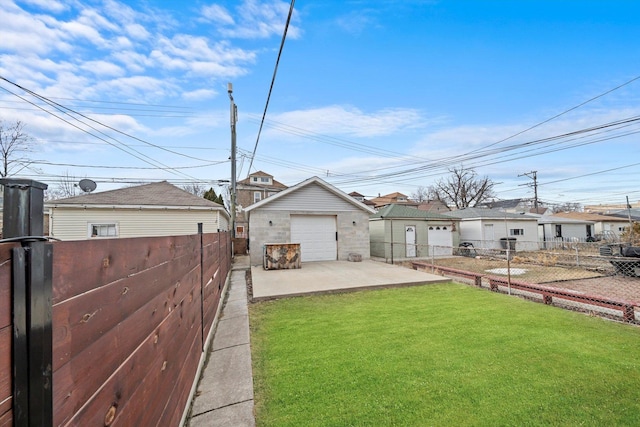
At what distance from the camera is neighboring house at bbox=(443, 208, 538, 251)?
20.4 meters

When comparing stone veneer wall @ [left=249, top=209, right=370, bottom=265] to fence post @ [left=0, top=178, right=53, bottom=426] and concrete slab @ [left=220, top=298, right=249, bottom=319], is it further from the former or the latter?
fence post @ [left=0, top=178, right=53, bottom=426]

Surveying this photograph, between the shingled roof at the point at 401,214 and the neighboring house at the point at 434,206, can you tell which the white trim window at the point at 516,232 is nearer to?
the shingled roof at the point at 401,214

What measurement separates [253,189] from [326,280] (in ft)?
96.3

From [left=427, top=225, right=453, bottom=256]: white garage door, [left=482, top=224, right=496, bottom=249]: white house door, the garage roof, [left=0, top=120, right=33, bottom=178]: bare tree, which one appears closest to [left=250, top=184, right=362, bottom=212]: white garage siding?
the garage roof

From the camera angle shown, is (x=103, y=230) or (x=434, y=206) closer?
(x=103, y=230)

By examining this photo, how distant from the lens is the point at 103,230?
42.7 ft

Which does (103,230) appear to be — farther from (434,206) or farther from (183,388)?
(434,206)

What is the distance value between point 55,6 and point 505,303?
36.6 ft

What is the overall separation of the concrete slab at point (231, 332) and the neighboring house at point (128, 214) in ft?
27.1

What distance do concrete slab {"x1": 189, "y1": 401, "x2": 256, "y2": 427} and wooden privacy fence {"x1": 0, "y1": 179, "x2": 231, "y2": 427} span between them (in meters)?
0.31

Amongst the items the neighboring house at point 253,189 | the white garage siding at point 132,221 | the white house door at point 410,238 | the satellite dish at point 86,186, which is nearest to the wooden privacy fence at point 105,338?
the white garage siding at point 132,221

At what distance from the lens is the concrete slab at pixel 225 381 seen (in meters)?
A: 2.79

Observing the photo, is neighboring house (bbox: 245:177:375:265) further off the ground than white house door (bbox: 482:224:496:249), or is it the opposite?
neighboring house (bbox: 245:177:375:265)

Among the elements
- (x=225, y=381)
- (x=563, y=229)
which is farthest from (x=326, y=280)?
(x=563, y=229)
